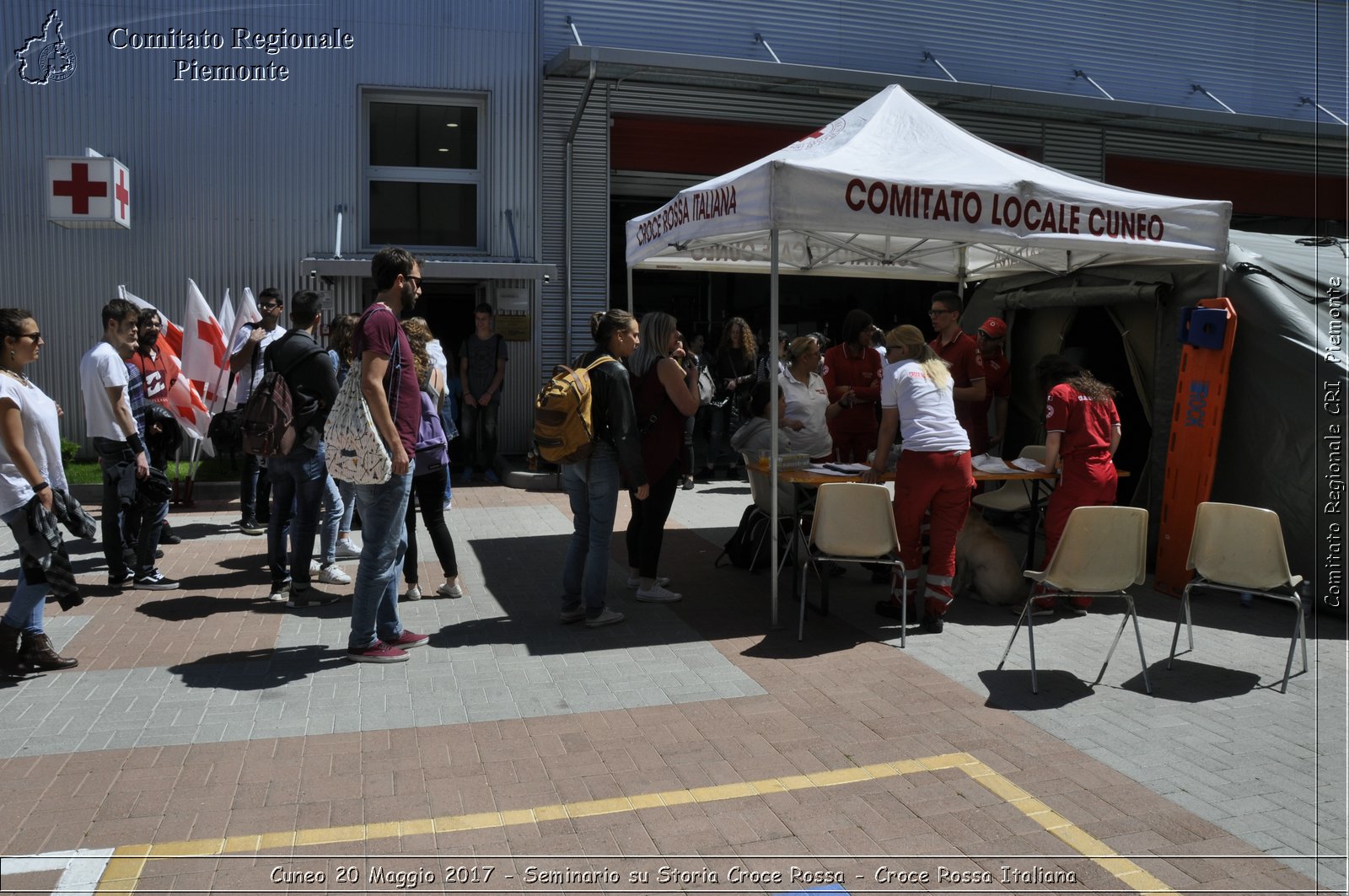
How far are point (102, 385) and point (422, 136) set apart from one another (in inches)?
284

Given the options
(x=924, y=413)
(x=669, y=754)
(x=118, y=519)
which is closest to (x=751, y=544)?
(x=924, y=413)

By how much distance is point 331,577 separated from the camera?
7.11m

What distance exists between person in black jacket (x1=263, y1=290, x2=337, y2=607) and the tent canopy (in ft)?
8.26

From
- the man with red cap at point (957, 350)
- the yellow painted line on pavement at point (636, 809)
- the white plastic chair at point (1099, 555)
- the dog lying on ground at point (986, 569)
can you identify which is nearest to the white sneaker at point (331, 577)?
the yellow painted line on pavement at point (636, 809)

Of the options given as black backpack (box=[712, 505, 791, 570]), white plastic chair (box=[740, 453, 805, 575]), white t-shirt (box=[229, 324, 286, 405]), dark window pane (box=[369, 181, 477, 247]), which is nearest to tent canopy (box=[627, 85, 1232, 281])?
white plastic chair (box=[740, 453, 805, 575])

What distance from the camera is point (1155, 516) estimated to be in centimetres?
792

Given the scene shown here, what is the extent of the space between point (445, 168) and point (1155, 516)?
359 inches

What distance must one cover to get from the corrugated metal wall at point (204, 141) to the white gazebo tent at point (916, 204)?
18.6 ft

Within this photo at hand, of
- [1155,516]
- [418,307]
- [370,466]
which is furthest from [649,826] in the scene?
[418,307]

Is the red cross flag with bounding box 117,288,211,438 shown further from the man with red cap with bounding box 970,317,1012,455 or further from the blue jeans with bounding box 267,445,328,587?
the man with red cap with bounding box 970,317,1012,455

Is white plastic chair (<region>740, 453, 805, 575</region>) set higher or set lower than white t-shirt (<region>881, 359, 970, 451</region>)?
lower

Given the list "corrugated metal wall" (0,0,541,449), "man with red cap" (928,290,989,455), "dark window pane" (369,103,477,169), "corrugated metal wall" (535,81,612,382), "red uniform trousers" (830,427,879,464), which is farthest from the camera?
"corrugated metal wall" (535,81,612,382)

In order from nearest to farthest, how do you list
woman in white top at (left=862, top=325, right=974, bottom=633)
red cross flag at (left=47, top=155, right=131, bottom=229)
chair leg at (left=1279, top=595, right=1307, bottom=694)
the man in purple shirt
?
the man in purple shirt
chair leg at (left=1279, top=595, right=1307, bottom=694)
woman in white top at (left=862, top=325, right=974, bottom=633)
red cross flag at (left=47, top=155, right=131, bottom=229)

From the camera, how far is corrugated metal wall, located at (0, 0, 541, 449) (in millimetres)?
11664
